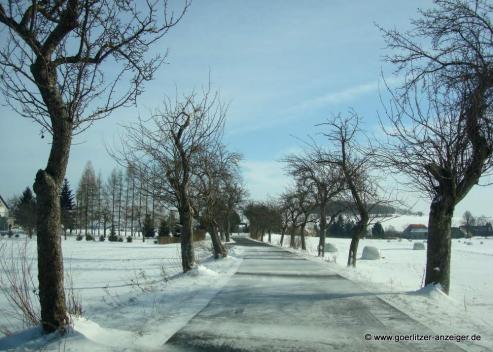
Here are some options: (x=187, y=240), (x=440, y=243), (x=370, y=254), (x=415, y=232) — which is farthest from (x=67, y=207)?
(x=415, y=232)

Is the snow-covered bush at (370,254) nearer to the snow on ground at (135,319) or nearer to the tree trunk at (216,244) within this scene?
the tree trunk at (216,244)

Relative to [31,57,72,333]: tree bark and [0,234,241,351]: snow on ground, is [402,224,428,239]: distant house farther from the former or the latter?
[31,57,72,333]: tree bark

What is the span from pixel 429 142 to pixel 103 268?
701 inches

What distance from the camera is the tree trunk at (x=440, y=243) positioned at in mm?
11367

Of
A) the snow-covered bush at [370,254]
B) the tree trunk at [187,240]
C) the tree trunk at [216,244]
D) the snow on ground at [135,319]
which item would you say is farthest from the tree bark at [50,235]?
the snow-covered bush at [370,254]

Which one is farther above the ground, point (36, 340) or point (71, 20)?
point (71, 20)

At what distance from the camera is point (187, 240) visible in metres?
16.9

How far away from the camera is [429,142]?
38.3ft

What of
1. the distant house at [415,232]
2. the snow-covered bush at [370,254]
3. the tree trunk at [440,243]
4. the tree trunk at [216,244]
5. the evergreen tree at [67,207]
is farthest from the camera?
the distant house at [415,232]

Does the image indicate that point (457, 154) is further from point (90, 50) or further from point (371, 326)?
point (90, 50)

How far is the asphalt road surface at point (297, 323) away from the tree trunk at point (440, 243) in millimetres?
1535

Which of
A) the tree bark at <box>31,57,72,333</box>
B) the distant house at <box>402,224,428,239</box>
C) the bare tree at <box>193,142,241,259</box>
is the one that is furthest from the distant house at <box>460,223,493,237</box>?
the tree bark at <box>31,57,72,333</box>

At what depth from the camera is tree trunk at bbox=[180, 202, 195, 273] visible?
16797 mm

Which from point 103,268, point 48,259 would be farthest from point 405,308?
point 103,268
